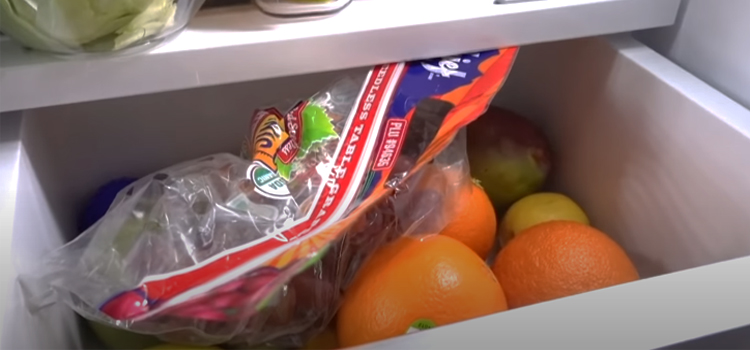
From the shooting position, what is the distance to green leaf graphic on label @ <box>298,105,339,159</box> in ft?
1.77

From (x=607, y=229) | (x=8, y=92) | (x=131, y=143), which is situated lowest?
(x=607, y=229)

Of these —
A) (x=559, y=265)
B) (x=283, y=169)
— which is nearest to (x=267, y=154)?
(x=283, y=169)

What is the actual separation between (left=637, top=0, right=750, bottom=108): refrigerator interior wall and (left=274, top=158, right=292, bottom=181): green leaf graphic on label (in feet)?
1.32

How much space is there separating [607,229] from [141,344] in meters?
0.47

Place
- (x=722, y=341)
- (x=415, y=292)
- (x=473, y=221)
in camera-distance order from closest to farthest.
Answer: (x=722, y=341), (x=415, y=292), (x=473, y=221)

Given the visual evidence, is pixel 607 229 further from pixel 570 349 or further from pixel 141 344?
pixel 141 344

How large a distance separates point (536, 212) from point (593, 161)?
10 centimetres

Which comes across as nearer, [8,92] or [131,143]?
[8,92]

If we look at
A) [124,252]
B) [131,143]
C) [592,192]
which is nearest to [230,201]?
[124,252]

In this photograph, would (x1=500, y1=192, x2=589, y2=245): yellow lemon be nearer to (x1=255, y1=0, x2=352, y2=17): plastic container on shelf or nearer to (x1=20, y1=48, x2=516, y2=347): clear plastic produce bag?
(x1=20, y1=48, x2=516, y2=347): clear plastic produce bag

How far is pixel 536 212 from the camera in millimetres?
638

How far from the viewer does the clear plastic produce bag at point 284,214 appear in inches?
17.1

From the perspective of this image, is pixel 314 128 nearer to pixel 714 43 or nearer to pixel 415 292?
pixel 415 292

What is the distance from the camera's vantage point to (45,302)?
0.45m
